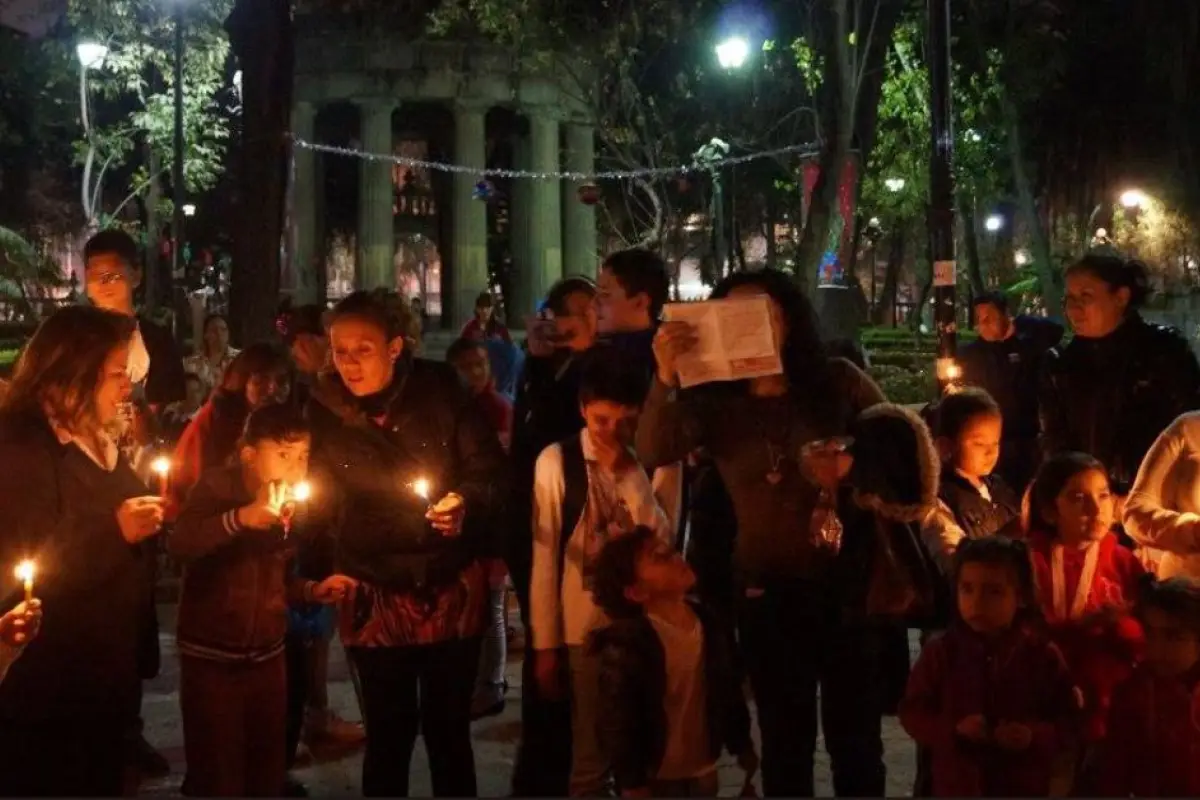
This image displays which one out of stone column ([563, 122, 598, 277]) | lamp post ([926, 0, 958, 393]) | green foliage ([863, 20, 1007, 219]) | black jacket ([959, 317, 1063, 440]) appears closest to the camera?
black jacket ([959, 317, 1063, 440])

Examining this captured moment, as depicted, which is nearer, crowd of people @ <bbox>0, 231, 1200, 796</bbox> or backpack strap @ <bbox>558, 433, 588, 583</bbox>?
crowd of people @ <bbox>0, 231, 1200, 796</bbox>

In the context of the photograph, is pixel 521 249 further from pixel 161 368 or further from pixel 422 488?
pixel 422 488

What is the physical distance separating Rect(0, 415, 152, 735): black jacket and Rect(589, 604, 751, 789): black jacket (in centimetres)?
160

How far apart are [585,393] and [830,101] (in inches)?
652

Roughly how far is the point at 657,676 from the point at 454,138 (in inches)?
1450

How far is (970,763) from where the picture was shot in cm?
481

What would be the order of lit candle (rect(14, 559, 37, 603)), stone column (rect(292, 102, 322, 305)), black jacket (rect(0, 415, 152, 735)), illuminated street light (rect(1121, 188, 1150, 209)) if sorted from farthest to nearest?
illuminated street light (rect(1121, 188, 1150, 209))
stone column (rect(292, 102, 322, 305))
black jacket (rect(0, 415, 152, 735))
lit candle (rect(14, 559, 37, 603))

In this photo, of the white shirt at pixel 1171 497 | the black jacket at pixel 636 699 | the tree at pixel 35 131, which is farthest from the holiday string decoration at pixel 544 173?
the black jacket at pixel 636 699

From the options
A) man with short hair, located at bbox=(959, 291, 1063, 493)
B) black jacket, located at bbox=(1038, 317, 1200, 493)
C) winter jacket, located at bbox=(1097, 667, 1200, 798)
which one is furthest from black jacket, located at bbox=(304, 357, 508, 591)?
man with short hair, located at bbox=(959, 291, 1063, 493)

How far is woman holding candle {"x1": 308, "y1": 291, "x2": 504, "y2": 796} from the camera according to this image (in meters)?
5.13

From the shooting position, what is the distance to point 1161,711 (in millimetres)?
4969

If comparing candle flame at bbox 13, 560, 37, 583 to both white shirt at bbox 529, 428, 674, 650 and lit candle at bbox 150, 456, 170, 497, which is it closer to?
lit candle at bbox 150, 456, 170, 497

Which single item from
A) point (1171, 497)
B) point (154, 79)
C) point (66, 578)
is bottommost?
point (66, 578)

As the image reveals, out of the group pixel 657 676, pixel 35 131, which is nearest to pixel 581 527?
pixel 657 676
